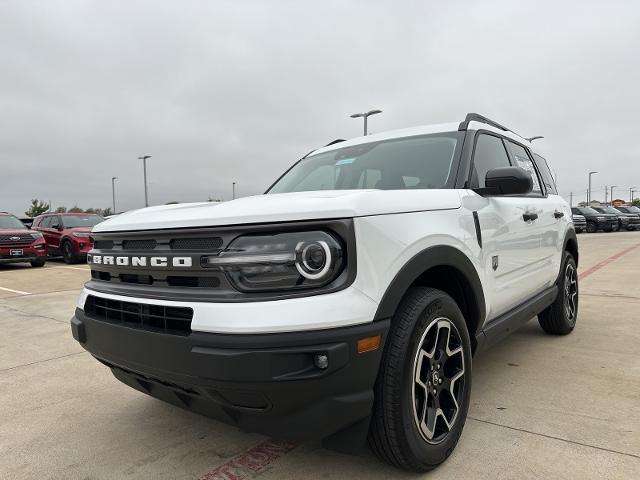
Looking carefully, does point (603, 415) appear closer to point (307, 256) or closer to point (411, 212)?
point (411, 212)

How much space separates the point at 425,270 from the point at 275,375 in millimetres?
852

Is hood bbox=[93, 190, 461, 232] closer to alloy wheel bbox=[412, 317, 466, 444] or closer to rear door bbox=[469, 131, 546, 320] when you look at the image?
alloy wheel bbox=[412, 317, 466, 444]

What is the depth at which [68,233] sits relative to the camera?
14227mm

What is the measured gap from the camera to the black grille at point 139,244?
2.13 m

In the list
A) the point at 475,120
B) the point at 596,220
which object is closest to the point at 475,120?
the point at 475,120

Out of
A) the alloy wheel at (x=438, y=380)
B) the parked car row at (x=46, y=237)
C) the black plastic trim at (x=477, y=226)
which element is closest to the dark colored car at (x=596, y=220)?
the parked car row at (x=46, y=237)

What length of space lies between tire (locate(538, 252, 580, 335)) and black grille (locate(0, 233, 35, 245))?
12.9 m

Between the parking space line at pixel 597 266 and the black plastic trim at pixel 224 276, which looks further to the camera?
the parking space line at pixel 597 266

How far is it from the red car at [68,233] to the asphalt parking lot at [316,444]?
10260mm

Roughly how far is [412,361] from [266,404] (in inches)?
25.3

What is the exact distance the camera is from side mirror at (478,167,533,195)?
2.64m

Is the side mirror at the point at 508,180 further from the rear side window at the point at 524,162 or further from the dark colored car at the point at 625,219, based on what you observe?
the dark colored car at the point at 625,219

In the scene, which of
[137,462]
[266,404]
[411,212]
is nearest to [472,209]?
[411,212]

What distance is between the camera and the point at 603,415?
2732 mm
